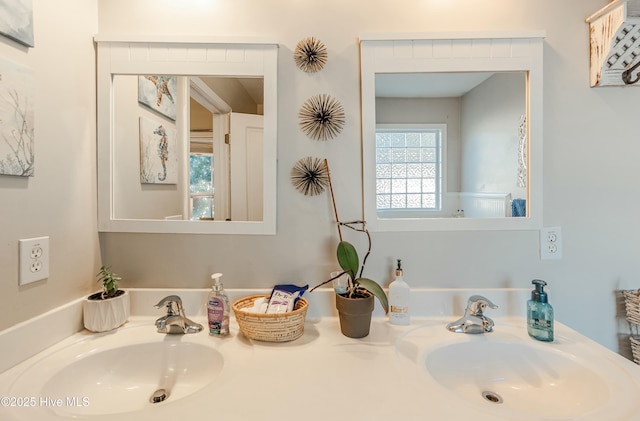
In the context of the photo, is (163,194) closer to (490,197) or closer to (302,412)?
(302,412)

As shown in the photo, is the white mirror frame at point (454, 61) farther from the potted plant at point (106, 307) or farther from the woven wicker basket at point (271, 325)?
the potted plant at point (106, 307)

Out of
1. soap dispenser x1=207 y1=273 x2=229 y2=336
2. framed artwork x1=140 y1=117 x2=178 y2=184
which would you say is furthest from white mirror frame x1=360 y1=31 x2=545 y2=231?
framed artwork x1=140 y1=117 x2=178 y2=184

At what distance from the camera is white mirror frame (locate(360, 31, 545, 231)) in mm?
1069

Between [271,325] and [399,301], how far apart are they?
0.45m

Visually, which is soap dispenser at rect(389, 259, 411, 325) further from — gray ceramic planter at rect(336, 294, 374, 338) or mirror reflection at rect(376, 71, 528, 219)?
mirror reflection at rect(376, 71, 528, 219)

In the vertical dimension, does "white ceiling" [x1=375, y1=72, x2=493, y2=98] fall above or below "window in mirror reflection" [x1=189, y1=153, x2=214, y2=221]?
above

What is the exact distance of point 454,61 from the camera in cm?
108

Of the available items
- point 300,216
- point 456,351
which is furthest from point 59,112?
point 456,351

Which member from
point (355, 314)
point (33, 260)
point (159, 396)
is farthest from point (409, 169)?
point (33, 260)

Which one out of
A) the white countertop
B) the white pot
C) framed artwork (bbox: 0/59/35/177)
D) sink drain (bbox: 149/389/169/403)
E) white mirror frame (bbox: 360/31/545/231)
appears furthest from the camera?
white mirror frame (bbox: 360/31/545/231)

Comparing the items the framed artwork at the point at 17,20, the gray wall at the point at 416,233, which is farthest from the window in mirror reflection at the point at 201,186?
the framed artwork at the point at 17,20

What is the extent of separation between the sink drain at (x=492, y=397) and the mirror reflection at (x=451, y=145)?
57cm

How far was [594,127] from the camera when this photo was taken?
1.09 meters

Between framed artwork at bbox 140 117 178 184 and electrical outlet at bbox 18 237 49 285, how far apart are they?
0.37 meters
